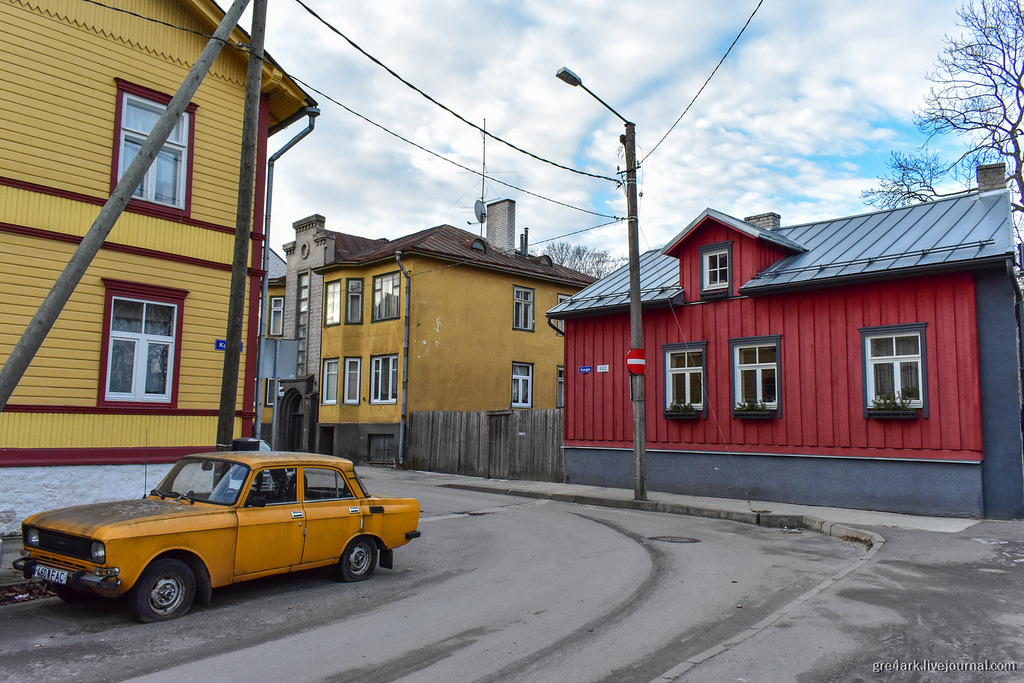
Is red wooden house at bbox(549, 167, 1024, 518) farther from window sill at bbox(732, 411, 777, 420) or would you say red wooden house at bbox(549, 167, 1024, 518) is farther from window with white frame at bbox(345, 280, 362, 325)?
window with white frame at bbox(345, 280, 362, 325)

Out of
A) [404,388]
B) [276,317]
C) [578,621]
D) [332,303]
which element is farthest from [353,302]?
[578,621]

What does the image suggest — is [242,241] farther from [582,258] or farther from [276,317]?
[582,258]

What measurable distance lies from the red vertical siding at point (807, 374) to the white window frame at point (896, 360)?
0.10 meters

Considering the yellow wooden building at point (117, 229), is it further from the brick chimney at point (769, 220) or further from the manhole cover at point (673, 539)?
the brick chimney at point (769, 220)

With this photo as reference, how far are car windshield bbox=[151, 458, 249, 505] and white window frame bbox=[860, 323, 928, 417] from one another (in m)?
12.0

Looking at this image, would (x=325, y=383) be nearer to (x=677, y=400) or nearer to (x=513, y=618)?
(x=677, y=400)

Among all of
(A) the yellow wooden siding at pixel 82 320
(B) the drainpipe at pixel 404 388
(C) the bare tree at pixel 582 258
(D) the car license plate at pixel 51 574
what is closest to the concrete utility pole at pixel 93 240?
(D) the car license plate at pixel 51 574

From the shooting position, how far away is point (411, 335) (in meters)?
26.8

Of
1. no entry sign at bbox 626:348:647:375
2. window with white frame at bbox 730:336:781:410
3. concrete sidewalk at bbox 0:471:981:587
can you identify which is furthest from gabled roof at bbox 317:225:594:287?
window with white frame at bbox 730:336:781:410

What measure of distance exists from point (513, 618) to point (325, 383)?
24.2m

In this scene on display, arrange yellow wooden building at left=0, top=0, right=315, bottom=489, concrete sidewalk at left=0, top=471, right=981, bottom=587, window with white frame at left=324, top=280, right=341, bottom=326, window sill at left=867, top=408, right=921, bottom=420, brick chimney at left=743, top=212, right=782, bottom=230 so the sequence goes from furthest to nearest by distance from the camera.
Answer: window with white frame at left=324, top=280, right=341, bottom=326
brick chimney at left=743, top=212, right=782, bottom=230
window sill at left=867, top=408, right=921, bottom=420
concrete sidewalk at left=0, top=471, right=981, bottom=587
yellow wooden building at left=0, top=0, right=315, bottom=489

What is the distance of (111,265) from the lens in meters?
11.8

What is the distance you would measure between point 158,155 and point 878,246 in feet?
45.5

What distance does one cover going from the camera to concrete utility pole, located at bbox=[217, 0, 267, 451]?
9.48 metres
